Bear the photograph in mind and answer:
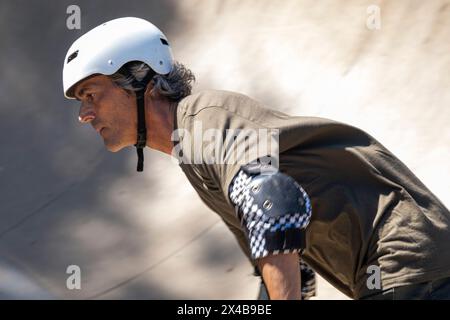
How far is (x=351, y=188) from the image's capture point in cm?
334

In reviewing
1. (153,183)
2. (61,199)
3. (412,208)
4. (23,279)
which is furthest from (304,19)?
(412,208)

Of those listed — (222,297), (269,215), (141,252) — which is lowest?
(269,215)

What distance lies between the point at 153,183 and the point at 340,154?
465 centimetres

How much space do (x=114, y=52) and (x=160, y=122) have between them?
0.35 m

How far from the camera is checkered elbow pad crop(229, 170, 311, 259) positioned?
3.01 meters

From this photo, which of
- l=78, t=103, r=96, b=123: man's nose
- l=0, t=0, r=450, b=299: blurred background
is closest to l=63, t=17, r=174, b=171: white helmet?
l=78, t=103, r=96, b=123: man's nose

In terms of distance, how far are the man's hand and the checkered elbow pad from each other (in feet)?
0.09

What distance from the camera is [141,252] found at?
7387 millimetres

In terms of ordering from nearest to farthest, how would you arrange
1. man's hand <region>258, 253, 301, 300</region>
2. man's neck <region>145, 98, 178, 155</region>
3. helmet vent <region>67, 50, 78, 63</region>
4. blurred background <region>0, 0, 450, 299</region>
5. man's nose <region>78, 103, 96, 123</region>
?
man's hand <region>258, 253, 301, 300</region>, man's neck <region>145, 98, 178, 155</region>, man's nose <region>78, 103, 96, 123</region>, helmet vent <region>67, 50, 78, 63</region>, blurred background <region>0, 0, 450, 299</region>

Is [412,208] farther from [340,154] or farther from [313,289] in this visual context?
[313,289]

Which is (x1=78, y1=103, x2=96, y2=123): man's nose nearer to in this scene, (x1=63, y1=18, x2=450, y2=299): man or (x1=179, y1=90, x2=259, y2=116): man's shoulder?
(x1=63, y1=18, x2=450, y2=299): man

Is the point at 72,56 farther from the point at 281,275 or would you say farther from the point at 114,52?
the point at 281,275
